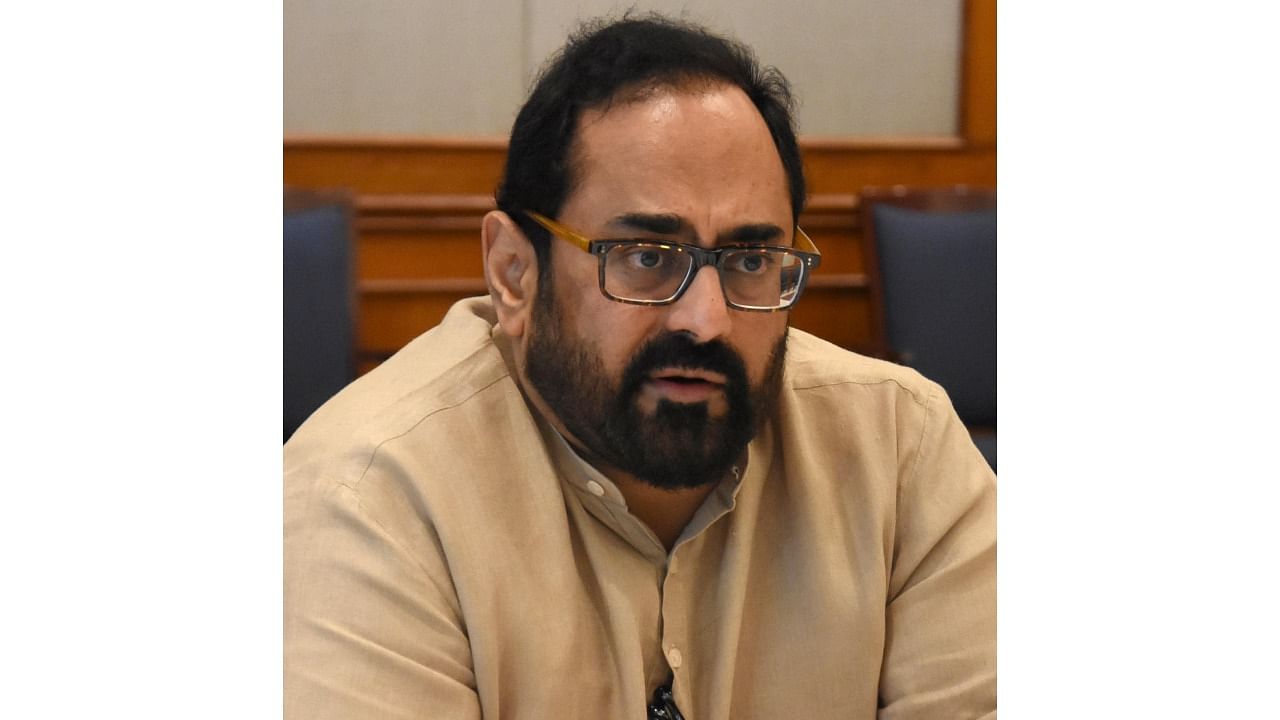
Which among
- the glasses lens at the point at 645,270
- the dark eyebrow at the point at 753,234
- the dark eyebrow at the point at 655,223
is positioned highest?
the dark eyebrow at the point at 655,223

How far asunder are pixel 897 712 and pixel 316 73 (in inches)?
36.2

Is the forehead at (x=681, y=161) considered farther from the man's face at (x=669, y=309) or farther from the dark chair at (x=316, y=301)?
the dark chair at (x=316, y=301)

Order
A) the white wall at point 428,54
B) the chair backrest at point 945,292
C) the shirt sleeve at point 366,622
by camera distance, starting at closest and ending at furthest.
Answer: the shirt sleeve at point 366,622, the white wall at point 428,54, the chair backrest at point 945,292

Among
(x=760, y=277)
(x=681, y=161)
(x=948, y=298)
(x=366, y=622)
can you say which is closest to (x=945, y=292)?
(x=948, y=298)

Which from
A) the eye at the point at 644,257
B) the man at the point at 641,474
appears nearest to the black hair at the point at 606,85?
the man at the point at 641,474

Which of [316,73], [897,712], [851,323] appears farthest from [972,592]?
[316,73]

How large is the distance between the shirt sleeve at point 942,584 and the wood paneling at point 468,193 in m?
0.16

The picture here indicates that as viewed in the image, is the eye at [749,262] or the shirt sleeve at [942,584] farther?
the shirt sleeve at [942,584]

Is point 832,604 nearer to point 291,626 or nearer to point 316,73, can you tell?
point 291,626

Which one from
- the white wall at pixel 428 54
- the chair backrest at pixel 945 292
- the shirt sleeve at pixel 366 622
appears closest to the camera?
the shirt sleeve at pixel 366 622

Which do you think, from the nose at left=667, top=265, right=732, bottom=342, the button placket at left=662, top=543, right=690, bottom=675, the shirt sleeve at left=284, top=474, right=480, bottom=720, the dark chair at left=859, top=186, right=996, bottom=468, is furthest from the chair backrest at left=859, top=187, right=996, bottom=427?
the shirt sleeve at left=284, top=474, right=480, bottom=720

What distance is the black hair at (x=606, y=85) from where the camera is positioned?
135cm

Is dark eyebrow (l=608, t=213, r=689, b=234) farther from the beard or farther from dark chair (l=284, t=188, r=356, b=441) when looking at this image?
dark chair (l=284, t=188, r=356, b=441)

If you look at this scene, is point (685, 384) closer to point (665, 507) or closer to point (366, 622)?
point (665, 507)
